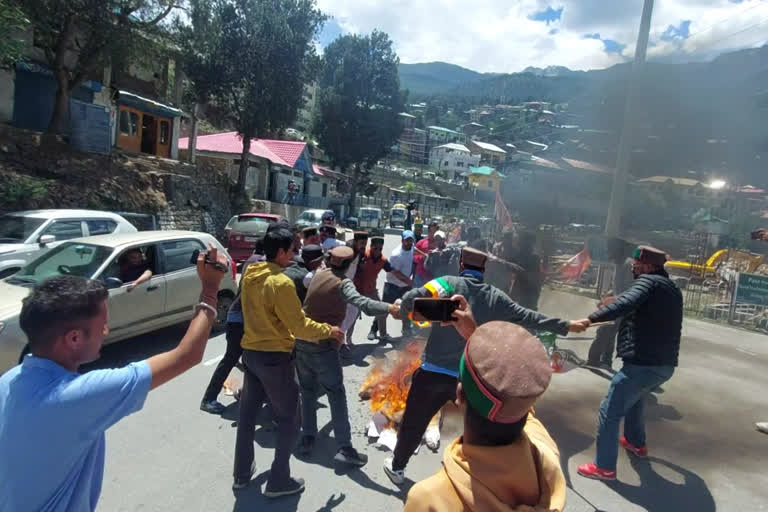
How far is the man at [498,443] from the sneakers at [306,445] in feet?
9.07

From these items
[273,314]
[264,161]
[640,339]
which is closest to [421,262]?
[640,339]

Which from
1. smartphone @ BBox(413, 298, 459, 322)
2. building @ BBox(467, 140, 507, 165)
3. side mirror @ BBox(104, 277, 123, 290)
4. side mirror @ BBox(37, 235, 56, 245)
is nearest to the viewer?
smartphone @ BBox(413, 298, 459, 322)

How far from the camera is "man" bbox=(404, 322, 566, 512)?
3.94ft

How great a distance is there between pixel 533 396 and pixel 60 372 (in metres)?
1.40

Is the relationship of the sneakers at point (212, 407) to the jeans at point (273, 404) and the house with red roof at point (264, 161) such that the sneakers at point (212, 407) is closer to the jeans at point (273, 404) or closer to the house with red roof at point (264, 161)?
the jeans at point (273, 404)

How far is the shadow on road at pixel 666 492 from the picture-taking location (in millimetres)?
3420

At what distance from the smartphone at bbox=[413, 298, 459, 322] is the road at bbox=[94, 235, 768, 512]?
150 centimetres

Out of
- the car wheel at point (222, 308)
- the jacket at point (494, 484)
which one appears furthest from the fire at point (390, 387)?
the jacket at point (494, 484)

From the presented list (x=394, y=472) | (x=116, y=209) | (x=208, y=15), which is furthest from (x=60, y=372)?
(x=208, y=15)

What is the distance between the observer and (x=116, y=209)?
1466 cm

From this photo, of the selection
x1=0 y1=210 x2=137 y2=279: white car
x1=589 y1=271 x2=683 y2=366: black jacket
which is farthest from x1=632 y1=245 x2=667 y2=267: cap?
x1=0 y1=210 x2=137 y2=279: white car

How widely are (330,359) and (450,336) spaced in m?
1.02

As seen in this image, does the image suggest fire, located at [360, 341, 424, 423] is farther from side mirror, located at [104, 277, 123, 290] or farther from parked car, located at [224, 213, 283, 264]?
parked car, located at [224, 213, 283, 264]

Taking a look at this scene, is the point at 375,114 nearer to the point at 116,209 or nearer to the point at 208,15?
the point at 208,15
